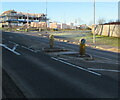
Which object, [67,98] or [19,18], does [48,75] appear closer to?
[67,98]

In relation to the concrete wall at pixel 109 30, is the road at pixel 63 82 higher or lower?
lower

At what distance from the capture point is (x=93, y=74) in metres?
10.1

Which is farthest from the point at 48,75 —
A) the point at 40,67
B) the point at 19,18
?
the point at 19,18

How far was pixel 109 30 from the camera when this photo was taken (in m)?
37.6

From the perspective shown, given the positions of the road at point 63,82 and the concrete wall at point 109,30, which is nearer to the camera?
the road at point 63,82

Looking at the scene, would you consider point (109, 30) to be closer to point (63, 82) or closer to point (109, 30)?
point (109, 30)

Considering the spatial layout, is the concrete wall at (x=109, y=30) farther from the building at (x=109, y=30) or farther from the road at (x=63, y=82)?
the road at (x=63, y=82)

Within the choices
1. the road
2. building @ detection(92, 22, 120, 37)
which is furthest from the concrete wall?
the road

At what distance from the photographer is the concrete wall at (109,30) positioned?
3484 cm

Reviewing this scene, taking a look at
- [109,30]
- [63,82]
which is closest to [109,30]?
[109,30]

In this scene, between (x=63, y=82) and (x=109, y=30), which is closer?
(x=63, y=82)

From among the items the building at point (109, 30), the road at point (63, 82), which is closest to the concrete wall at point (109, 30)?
the building at point (109, 30)

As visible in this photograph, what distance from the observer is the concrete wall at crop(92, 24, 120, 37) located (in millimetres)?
34844

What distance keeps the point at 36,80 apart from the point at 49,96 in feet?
6.69
